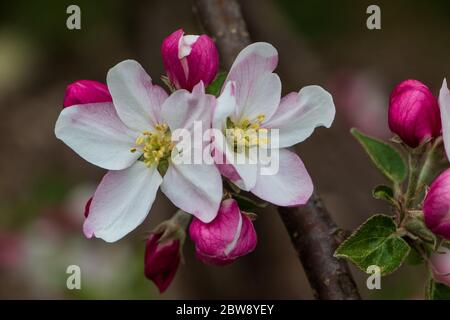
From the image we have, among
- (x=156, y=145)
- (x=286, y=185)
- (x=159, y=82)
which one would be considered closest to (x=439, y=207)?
(x=286, y=185)

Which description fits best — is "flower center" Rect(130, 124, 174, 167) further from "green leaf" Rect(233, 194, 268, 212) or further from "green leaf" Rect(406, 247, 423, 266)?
"green leaf" Rect(406, 247, 423, 266)

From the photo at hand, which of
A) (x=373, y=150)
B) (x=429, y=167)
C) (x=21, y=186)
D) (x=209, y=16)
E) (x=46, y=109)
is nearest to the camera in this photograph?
(x=429, y=167)

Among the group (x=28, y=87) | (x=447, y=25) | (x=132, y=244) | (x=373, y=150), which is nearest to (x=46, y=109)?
(x=28, y=87)

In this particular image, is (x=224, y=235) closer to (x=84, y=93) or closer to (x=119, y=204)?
(x=119, y=204)

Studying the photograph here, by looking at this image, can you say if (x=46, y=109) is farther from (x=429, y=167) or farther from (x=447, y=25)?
(x=429, y=167)

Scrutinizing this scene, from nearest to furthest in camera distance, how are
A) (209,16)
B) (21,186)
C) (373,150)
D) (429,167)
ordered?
(429,167) → (373,150) → (209,16) → (21,186)
